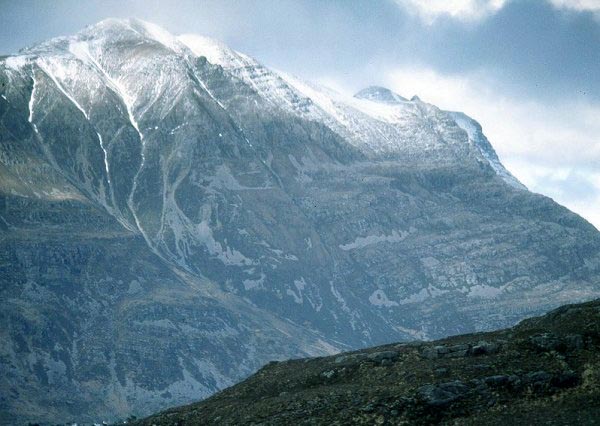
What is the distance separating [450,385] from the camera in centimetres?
6625

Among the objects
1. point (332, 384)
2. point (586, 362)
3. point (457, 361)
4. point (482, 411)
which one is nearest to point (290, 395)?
point (332, 384)

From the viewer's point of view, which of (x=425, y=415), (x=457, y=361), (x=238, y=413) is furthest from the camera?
(x=238, y=413)

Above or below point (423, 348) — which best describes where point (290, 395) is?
below

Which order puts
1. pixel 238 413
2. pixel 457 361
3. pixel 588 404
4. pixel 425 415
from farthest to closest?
pixel 238 413
pixel 457 361
pixel 425 415
pixel 588 404

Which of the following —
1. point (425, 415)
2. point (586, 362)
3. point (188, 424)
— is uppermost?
point (586, 362)

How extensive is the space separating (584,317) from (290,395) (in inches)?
1066

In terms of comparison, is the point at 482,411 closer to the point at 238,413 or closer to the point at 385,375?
the point at 385,375

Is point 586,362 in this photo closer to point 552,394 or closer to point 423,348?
point 552,394

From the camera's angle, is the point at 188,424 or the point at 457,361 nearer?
the point at 457,361

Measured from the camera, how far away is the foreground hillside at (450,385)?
204ft

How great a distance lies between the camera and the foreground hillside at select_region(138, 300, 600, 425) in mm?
62219

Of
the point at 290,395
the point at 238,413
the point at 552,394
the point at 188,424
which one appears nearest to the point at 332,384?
the point at 290,395

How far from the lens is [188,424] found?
8025cm

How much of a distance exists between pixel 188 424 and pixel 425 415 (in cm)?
2638
